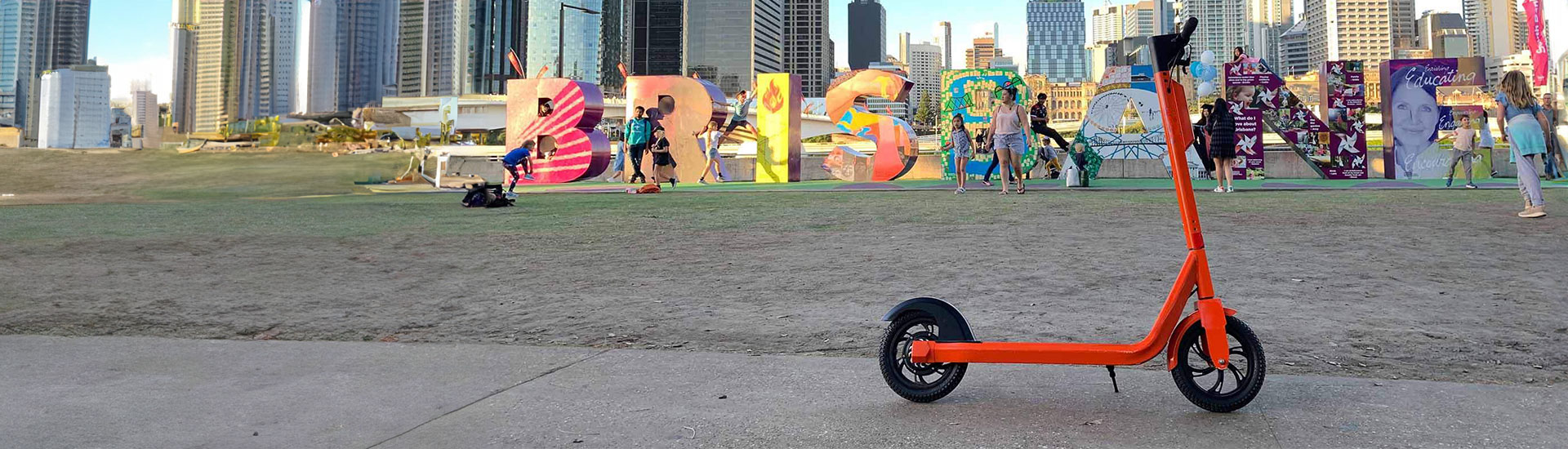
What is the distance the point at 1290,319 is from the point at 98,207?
1695 centimetres

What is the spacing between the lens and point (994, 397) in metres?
3.01

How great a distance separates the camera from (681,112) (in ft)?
80.9

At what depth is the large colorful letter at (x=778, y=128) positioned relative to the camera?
24.1 meters

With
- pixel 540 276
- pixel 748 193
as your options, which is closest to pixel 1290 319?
pixel 540 276

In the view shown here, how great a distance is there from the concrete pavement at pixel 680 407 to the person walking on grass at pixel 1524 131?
8.41m

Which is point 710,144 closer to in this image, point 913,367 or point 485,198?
point 485,198

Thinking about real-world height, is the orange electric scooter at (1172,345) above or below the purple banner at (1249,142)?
below

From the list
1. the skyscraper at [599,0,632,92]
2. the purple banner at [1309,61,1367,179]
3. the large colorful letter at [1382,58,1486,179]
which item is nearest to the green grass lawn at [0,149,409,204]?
the purple banner at [1309,61,1367,179]

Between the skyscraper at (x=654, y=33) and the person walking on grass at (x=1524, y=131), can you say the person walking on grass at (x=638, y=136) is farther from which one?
the skyscraper at (x=654, y=33)

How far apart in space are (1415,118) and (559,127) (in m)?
20.1

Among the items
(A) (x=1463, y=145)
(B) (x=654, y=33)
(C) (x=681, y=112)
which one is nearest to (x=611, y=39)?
(B) (x=654, y=33)

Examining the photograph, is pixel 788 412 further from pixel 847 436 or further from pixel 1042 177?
pixel 1042 177

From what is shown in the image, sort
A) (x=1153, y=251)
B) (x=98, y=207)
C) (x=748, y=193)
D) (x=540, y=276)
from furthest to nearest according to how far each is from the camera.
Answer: (x=748, y=193)
(x=98, y=207)
(x=1153, y=251)
(x=540, y=276)

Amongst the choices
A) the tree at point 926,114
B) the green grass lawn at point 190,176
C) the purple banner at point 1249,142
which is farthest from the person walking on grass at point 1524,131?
the tree at point 926,114
